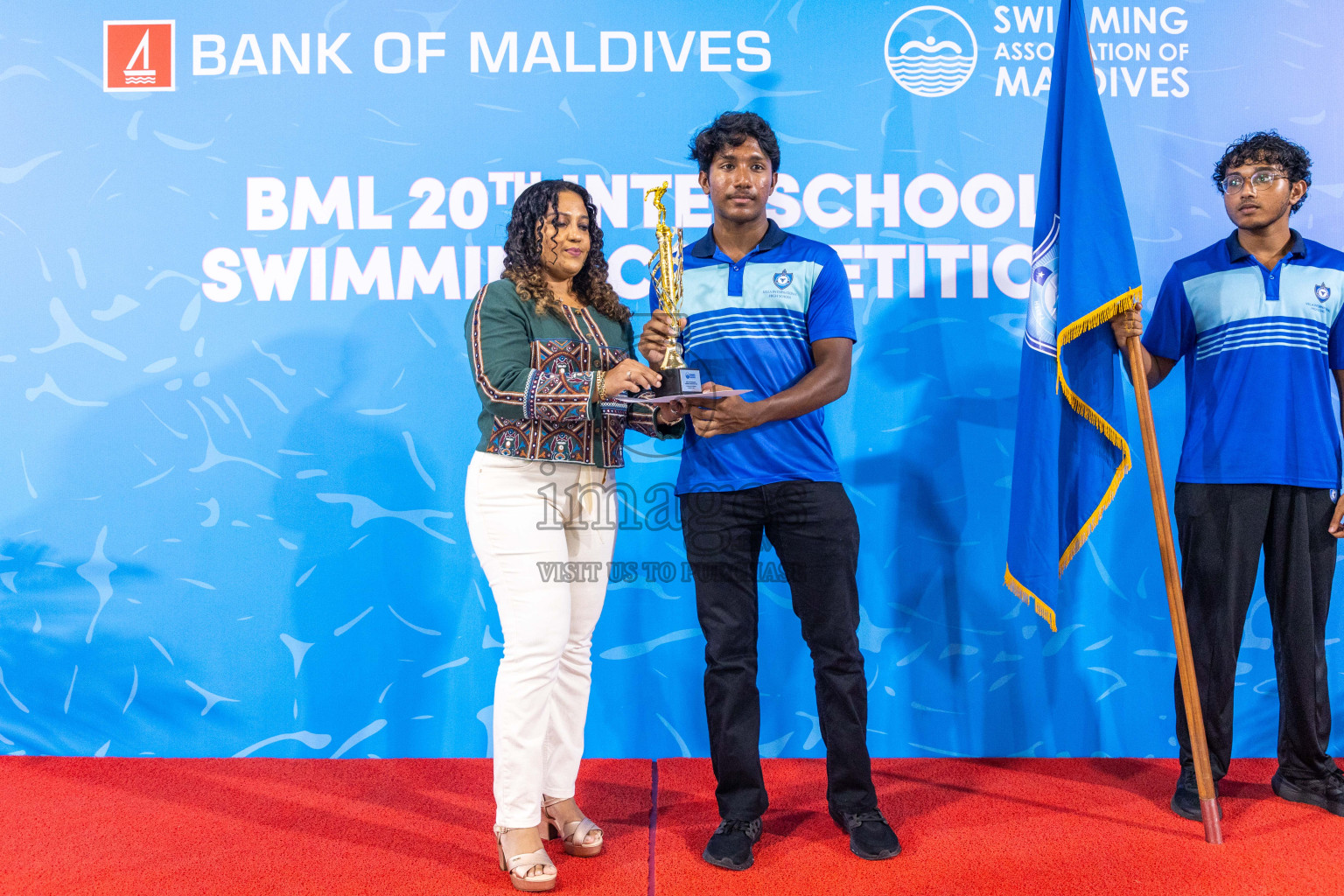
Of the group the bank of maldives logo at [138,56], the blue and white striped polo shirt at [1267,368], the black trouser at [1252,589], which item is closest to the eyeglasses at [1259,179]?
the blue and white striped polo shirt at [1267,368]

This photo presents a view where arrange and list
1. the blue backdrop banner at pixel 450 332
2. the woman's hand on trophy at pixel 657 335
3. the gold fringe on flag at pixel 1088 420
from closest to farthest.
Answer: the woman's hand on trophy at pixel 657 335
the gold fringe on flag at pixel 1088 420
the blue backdrop banner at pixel 450 332

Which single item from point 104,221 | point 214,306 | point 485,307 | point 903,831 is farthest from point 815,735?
point 104,221

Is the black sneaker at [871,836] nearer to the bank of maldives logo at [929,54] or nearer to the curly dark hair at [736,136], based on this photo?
the curly dark hair at [736,136]

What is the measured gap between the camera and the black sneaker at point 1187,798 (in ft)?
7.20

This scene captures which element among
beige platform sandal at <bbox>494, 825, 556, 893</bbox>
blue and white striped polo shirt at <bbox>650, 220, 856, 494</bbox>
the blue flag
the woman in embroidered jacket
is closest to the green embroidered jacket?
the woman in embroidered jacket

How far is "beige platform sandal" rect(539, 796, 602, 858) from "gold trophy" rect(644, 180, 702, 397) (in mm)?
996

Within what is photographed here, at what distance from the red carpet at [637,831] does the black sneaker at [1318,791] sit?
0.15ft

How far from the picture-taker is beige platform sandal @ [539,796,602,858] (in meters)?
2.03

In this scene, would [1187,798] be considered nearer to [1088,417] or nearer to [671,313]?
[1088,417]

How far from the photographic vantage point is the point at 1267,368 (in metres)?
2.22

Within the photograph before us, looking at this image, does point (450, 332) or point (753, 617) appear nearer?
point (753, 617)

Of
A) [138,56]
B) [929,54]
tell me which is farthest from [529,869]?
[138,56]

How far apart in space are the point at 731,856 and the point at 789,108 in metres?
2.08

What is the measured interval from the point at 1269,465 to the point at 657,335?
1536 millimetres
